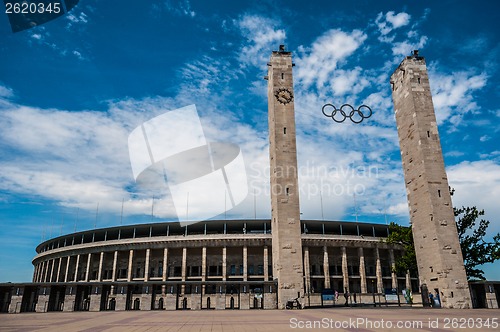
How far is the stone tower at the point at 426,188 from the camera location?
3444 cm

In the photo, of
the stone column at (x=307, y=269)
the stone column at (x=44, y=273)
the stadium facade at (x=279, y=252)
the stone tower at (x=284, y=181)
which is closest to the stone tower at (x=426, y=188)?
the stadium facade at (x=279, y=252)

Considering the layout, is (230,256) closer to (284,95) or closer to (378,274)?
(378,274)

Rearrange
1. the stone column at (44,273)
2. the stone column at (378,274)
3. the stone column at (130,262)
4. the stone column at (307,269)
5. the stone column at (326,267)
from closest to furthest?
1. the stone column at (307,269)
2. the stone column at (326,267)
3. the stone column at (378,274)
4. the stone column at (130,262)
5. the stone column at (44,273)

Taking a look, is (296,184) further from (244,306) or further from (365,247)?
(365,247)

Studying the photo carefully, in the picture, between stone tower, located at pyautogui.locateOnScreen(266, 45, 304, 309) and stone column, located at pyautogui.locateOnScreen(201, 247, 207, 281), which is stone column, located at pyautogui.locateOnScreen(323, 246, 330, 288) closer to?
stone column, located at pyautogui.locateOnScreen(201, 247, 207, 281)

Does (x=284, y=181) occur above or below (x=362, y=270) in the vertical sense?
above

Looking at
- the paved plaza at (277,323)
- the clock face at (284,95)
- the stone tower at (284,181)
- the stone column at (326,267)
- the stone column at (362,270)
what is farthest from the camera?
the stone column at (362,270)

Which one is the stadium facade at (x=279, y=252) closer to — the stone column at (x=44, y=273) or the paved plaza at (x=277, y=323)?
the stone column at (x=44, y=273)

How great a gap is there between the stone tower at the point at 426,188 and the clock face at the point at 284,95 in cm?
1377

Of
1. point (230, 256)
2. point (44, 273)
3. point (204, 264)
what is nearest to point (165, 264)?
point (204, 264)

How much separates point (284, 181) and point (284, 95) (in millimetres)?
11307

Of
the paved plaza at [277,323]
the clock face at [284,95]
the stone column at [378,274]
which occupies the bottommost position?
the paved plaza at [277,323]

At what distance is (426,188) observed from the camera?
3728 cm

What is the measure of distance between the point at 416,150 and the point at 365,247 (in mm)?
34185
